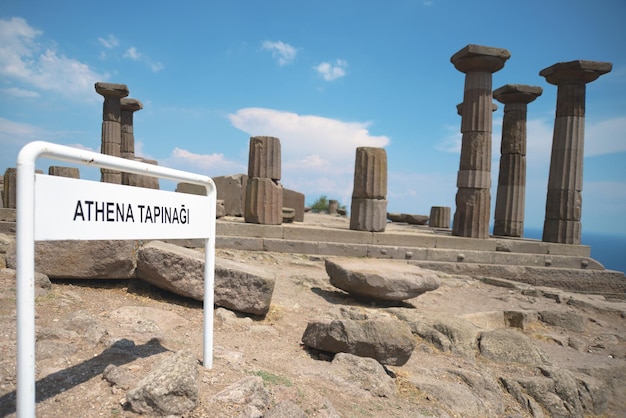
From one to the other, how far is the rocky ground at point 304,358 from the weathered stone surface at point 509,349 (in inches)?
0.6

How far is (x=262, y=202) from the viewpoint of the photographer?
984 centimetres

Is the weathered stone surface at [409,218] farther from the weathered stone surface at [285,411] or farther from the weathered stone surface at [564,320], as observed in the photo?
the weathered stone surface at [285,411]

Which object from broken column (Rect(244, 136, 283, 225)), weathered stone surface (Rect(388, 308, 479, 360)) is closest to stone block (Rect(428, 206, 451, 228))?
broken column (Rect(244, 136, 283, 225))

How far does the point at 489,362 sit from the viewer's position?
4.98 m

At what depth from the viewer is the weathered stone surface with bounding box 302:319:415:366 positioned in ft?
12.7

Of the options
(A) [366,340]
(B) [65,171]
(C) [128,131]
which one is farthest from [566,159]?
(C) [128,131]

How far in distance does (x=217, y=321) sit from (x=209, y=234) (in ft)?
5.74

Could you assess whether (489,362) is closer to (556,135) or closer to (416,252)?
(416,252)

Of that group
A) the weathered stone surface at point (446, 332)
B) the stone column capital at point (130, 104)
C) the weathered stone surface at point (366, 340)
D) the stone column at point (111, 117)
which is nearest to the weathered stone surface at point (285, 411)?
the weathered stone surface at point (366, 340)

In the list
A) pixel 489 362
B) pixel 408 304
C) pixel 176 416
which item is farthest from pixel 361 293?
pixel 176 416

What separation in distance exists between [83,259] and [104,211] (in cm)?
291

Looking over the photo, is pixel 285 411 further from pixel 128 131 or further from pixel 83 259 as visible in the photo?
pixel 128 131

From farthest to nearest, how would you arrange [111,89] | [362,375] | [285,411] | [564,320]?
[111,89]
[564,320]
[362,375]
[285,411]

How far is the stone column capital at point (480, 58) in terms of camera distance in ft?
33.2
